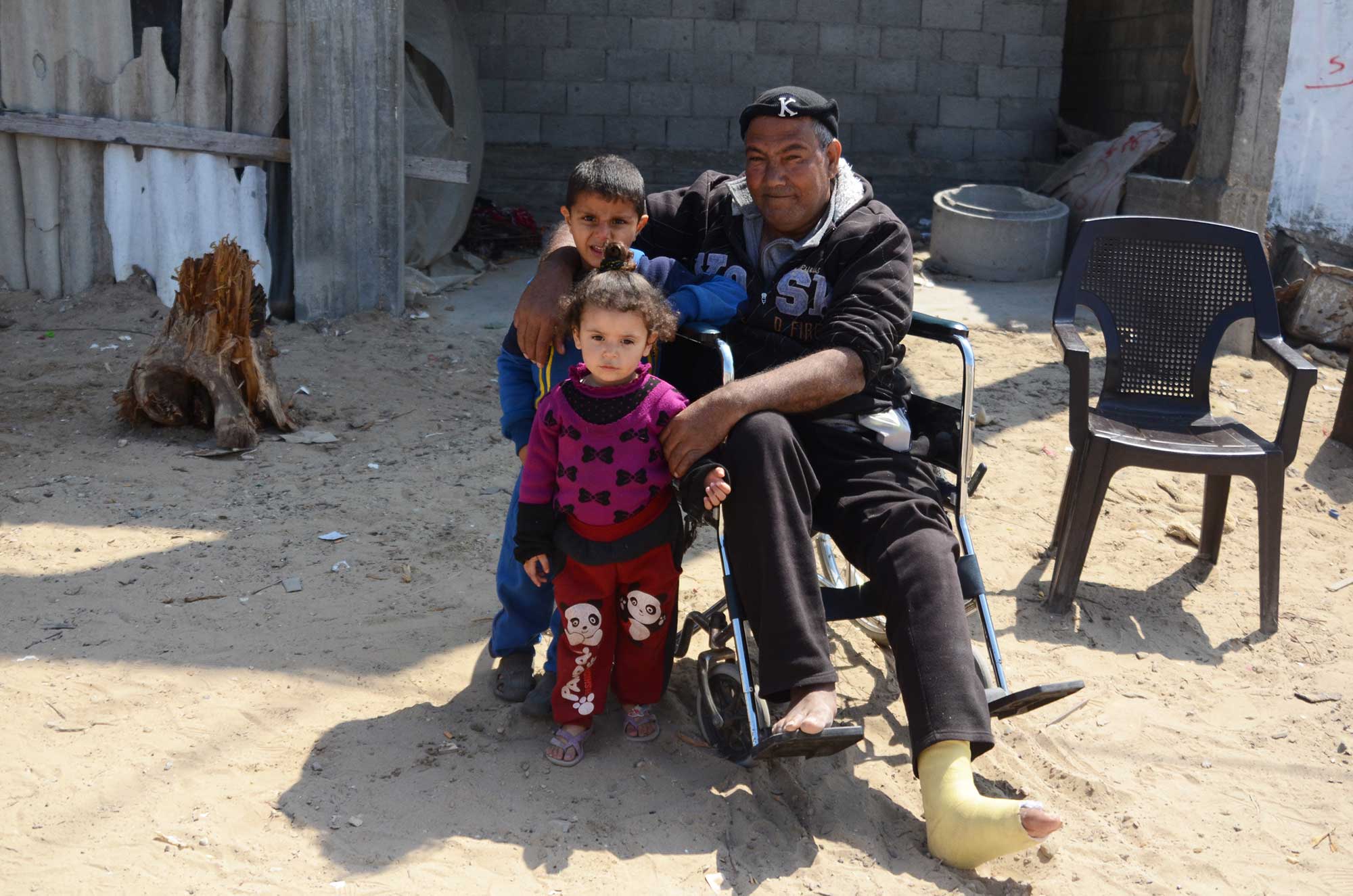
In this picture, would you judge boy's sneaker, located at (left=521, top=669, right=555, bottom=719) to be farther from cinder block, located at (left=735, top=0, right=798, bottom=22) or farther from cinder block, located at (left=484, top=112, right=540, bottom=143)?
cinder block, located at (left=735, top=0, right=798, bottom=22)

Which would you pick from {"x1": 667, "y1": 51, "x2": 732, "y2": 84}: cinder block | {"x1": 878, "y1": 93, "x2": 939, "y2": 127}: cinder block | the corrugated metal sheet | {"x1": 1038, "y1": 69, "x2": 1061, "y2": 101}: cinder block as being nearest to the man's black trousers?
the corrugated metal sheet

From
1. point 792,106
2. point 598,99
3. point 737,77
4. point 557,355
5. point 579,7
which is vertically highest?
point 579,7

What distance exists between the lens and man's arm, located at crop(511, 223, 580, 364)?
2.81 metres

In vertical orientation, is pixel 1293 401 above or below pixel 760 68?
below

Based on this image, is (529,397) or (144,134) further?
(144,134)

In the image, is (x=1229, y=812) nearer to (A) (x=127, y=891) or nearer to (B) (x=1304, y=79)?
(A) (x=127, y=891)

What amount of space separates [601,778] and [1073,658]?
1.66 meters

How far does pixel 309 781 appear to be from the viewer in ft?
8.73

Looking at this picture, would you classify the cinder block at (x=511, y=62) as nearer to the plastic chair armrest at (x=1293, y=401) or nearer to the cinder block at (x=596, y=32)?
the cinder block at (x=596, y=32)

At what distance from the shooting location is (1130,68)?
1031cm

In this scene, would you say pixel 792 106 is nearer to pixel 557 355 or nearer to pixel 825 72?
pixel 557 355

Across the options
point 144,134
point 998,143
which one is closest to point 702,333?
point 144,134

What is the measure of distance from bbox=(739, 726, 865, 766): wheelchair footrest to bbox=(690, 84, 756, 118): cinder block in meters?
7.96

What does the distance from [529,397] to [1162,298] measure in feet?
8.63
